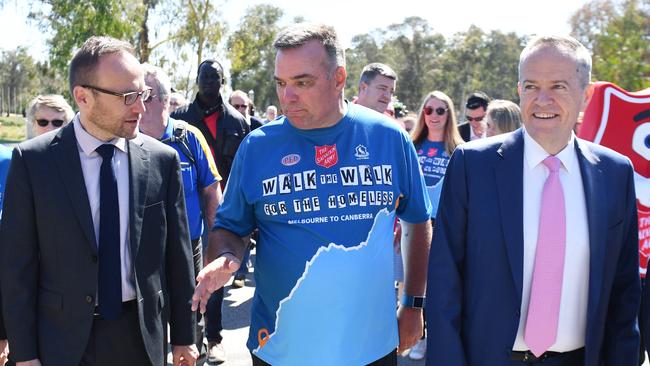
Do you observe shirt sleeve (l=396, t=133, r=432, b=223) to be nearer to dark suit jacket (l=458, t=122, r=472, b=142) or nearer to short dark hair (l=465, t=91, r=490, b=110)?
short dark hair (l=465, t=91, r=490, b=110)

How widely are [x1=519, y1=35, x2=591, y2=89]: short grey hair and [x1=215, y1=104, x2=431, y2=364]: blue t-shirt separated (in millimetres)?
640

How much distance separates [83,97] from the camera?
2.78 m

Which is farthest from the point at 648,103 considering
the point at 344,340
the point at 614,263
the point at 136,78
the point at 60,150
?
the point at 60,150

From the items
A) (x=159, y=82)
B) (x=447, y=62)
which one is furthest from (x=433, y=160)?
(x=447, y=62)

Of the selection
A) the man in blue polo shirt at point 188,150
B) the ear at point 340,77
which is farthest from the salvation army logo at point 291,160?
the man in blue polo shirt at point 188,150

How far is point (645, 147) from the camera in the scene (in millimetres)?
4383

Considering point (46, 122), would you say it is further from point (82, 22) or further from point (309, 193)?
point (82, 22)

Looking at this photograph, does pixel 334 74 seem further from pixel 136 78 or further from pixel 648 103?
pixel 648 103

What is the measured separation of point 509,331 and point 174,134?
276 centimetres

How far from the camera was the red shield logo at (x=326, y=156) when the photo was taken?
103 inches

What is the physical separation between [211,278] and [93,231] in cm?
57

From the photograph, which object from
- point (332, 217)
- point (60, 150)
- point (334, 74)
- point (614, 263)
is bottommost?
point (614, 263)

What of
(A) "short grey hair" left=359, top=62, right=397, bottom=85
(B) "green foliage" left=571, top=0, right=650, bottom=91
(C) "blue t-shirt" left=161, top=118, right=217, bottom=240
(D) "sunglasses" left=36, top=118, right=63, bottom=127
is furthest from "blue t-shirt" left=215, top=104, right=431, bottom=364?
(B) "green foliage" left=571, top=0, right=650, bottom=91

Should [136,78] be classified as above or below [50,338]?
above
